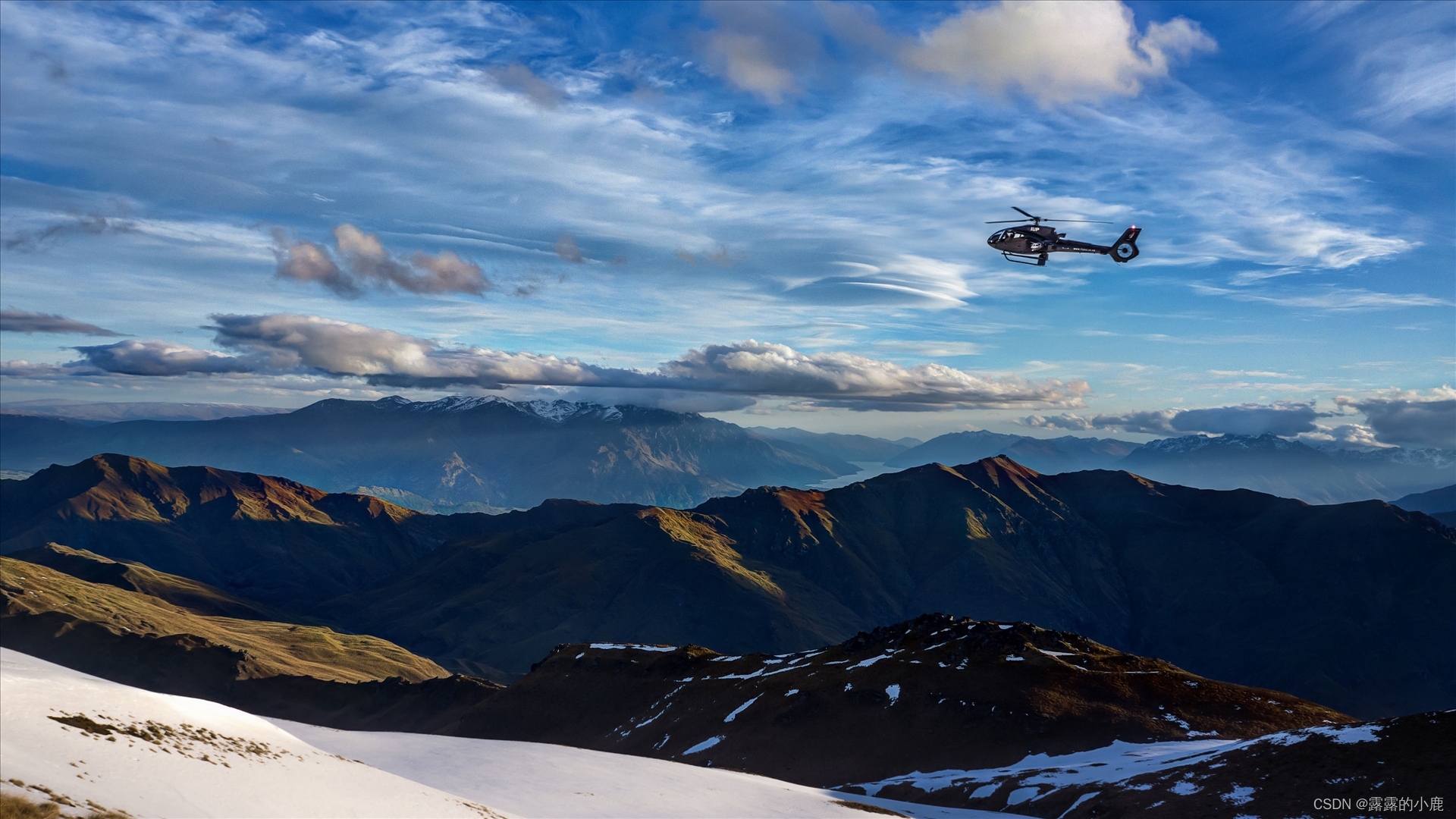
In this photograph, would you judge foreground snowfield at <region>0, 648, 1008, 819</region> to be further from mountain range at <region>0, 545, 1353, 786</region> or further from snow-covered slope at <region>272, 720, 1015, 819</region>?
mountain range at <region>0, 545, 1353, 786</region>

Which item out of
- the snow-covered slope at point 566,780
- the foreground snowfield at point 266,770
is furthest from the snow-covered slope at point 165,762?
the snow-covered slope at point 566,780

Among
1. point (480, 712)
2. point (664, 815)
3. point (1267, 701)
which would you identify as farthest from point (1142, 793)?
point (480, 712)

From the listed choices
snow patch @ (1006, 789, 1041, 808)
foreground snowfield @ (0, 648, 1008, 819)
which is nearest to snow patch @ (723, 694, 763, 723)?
snow patch @ (1006, 789, 1041, 808)

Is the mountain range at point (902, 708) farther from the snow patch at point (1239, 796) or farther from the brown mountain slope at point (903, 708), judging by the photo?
the snow patch at point (1239, 796)

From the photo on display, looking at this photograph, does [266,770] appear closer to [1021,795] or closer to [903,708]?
[1021,795]

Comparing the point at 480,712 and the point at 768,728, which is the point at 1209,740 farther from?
the point at 480,712

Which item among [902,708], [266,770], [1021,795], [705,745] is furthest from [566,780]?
[902,708]
